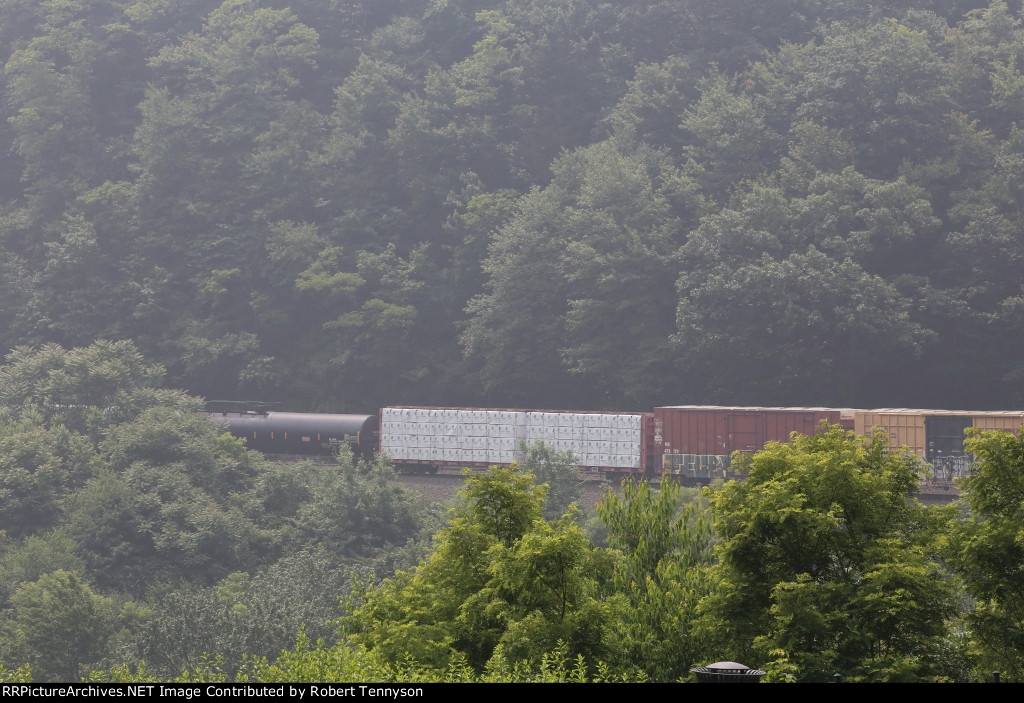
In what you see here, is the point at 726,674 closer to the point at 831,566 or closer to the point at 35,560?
the point at 831,566

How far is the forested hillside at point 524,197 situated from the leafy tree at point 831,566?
39742 millimetres

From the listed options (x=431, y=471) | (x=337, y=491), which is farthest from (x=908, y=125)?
(x=337, y=491)

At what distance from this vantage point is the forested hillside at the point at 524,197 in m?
60.9

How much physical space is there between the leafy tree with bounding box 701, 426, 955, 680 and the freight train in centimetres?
2501

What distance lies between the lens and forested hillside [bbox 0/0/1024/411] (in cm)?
6088

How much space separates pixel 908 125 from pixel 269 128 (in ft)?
154

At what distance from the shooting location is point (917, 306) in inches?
2382

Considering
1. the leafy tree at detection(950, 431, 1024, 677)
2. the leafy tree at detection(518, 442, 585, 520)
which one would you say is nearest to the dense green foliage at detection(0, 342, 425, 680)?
the leafy tree at detection(518, 442, 585, 520)

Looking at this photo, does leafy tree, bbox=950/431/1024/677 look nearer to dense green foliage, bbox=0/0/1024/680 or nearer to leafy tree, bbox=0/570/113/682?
dense green foliage, bbox=0/0/1024/680

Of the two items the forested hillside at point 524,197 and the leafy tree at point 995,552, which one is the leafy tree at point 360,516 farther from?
the leafy tree at point 995,552

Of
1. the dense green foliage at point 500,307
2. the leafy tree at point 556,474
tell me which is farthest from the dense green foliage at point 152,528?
the leafy tree at point 556,474

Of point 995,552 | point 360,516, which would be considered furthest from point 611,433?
point 995,552

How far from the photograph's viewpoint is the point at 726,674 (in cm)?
1545

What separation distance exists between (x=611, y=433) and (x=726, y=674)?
3688 cm
